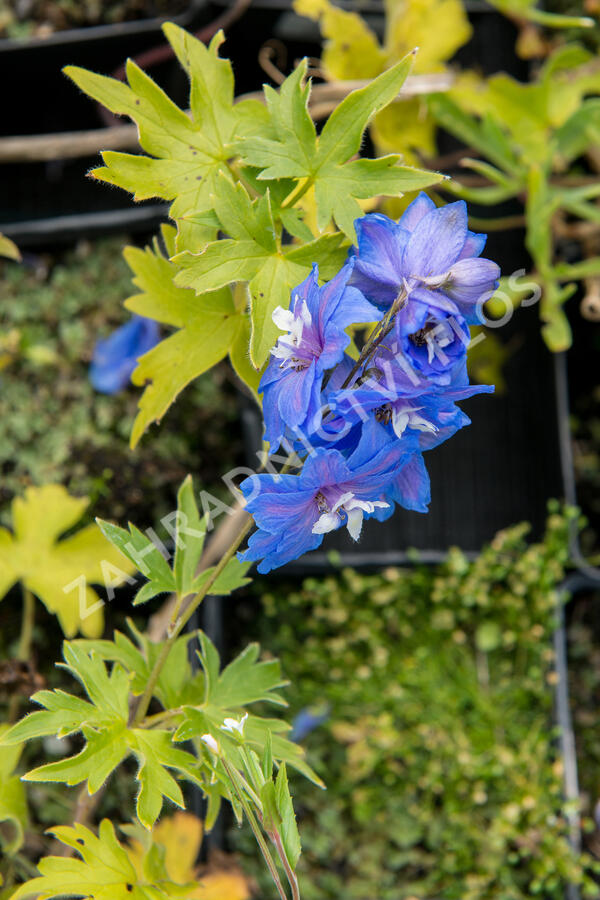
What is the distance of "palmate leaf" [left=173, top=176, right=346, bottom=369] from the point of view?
0.75 m

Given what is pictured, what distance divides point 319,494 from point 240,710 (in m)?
0.41

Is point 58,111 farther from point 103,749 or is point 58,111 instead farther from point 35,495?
point 103,749

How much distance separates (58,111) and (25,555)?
96 centimetres

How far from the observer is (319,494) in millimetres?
699

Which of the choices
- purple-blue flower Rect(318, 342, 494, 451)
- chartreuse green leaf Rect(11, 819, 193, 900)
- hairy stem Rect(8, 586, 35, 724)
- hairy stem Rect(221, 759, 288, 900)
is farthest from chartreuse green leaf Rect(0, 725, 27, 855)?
purple-blue flower Rect(318, 342, 494, 451)

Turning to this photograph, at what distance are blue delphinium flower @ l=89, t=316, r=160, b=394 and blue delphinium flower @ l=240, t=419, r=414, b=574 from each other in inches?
31.8

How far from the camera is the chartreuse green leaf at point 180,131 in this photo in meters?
0.81

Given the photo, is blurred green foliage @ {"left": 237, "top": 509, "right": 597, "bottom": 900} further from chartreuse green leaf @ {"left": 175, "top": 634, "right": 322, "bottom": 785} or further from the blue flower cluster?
the blue flower cluster

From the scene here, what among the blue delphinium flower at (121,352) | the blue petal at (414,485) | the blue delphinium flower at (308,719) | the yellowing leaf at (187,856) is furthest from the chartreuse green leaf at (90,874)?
the blue delphinium flower at (121,352)

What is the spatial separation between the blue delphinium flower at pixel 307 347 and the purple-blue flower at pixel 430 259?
0.04 m

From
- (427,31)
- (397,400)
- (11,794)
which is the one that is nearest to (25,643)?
(11,794)

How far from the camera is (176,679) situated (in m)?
0.98

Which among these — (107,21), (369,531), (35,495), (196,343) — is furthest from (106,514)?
(107,21)

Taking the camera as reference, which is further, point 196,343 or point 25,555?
point 25,555
